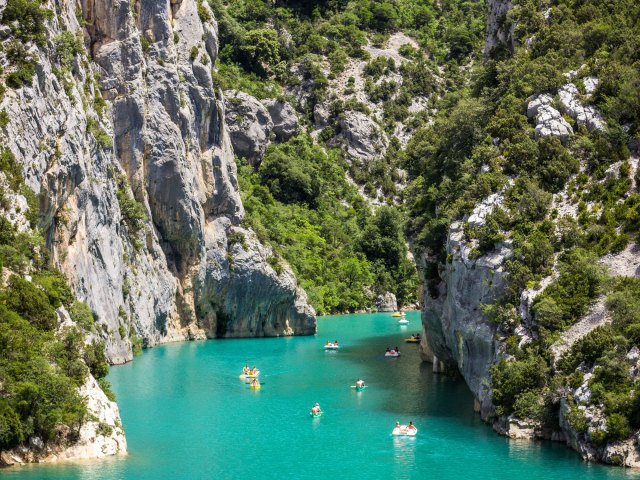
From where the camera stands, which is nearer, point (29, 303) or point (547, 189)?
point (29, 303)

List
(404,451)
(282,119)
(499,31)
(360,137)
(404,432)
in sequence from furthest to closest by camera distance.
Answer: (360,137), (282,119), (499,31), (404,432), (404,451)

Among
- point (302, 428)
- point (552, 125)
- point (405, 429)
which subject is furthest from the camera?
point (552, 125)

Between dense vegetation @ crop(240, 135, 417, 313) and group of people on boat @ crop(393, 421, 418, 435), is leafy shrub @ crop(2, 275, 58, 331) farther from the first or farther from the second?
dense vegetation @ crop(240, 135, 417, 313)

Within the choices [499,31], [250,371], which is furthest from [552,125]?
[250,371]

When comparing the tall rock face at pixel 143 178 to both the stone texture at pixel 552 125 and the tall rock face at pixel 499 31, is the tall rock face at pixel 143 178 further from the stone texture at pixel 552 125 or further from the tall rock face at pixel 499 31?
the stone texture at pixel 552 125

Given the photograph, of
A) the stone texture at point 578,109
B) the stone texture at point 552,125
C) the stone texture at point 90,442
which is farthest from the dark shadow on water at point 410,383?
the stone texture at point 578,109

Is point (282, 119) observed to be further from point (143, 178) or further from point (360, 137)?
point (143, 178)

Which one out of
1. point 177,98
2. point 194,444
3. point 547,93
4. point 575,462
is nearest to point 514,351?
point 575,462

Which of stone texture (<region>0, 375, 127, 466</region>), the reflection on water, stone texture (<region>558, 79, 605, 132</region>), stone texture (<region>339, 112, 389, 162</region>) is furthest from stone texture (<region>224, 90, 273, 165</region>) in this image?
stone texture (<region>0, 375, 127, 466</region>)
